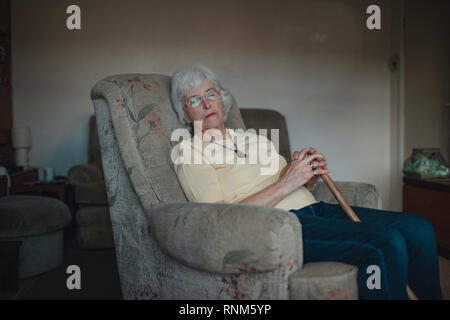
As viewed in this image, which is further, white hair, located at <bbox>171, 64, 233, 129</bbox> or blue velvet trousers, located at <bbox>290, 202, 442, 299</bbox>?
white hair, located at <bbox>171, 64, 233, 129</bbox>

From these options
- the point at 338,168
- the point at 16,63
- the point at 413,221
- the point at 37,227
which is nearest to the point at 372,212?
the point at 413,221

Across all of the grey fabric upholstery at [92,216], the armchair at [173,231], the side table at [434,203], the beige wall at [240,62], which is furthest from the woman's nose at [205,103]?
the beige wall at [240,62]

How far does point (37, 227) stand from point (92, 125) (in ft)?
4.20

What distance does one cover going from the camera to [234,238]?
993mm

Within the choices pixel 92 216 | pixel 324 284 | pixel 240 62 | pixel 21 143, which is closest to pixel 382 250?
pixel 324 284

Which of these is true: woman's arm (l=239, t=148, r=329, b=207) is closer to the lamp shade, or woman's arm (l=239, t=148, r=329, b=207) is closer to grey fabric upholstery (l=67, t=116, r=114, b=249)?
grey fabric upholstery (l=67, t=116, r=114, b=249)

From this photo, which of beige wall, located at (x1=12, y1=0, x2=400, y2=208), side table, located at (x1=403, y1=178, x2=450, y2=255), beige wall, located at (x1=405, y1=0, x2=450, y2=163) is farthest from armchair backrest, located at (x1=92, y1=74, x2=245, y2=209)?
beige wall, located at (x1=405, y1=0, x2=450, y2=163)

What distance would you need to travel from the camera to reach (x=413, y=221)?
1289mm

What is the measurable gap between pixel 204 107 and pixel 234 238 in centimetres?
74

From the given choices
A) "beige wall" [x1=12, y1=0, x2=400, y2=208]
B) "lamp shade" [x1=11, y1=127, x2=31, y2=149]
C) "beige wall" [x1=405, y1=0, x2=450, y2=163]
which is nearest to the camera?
"lamp shade" [x1=11, y1=127, x2=31, y2=149]

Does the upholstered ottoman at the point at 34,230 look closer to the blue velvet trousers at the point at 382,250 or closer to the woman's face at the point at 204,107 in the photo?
the woman's face at the point at 204,107

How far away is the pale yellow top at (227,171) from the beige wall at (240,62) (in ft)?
7.11

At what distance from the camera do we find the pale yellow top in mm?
1284

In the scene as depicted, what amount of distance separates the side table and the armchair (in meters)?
1.07
